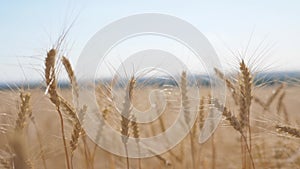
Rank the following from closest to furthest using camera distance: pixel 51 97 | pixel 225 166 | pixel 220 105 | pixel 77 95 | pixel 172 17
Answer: pixel 51 97 → pixel 220 105 → pixel 77 95 → pixel 225 166 → pixel 172 17

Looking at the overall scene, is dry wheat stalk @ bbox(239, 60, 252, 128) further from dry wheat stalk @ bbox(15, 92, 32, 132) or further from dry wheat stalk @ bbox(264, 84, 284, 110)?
dry wheat stalk @ bbox(15, 92, 32, 132)

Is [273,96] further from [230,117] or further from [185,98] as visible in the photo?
[230,117]

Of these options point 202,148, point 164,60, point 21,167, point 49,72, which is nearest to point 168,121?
point 202,148

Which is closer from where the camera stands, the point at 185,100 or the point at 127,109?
the point at 127,109

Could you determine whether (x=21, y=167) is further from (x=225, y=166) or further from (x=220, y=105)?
(x=225, y=166)

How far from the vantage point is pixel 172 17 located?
3211mm

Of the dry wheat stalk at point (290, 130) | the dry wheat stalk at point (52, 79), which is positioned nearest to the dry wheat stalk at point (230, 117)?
the dry wheat stalk at point (290, 130)

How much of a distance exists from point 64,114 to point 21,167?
2.14ft

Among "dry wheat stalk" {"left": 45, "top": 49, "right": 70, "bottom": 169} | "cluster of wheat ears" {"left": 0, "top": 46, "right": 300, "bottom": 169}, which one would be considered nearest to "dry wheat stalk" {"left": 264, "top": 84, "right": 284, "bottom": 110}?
"cluster of wheat ears" {"left": 0, "top": 46, "right": 300, "bottom": 169}

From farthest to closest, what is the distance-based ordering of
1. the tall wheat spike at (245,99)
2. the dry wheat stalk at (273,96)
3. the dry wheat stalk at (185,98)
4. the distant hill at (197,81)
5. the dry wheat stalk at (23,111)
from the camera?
1. the dry wheat stalk at (273,96)
2. the dry wheat stalk at (185,98)
3. the distant hill at (197,81)
4. the tall wheat spike at (245,99)
5. the dry wheat stalk at (23,111)

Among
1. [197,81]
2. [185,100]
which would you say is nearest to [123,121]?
[185,100]

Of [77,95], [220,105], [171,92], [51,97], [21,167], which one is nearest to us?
[21,167]

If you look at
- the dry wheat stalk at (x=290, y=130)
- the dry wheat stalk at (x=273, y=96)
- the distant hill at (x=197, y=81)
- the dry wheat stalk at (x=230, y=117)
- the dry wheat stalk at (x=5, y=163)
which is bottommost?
the dry wheat stalk at (x=5, y=163)

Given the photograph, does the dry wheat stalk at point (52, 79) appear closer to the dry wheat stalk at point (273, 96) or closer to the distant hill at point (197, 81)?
the distant hill at point (197, 81)
